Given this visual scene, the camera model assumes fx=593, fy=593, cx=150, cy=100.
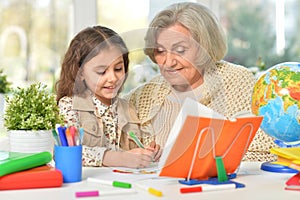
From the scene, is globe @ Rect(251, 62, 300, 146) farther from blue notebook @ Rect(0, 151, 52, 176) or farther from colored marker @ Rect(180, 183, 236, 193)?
blue notebook @ Rect(0, 151, 52, 176)

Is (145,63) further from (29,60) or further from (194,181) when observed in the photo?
(29,60)

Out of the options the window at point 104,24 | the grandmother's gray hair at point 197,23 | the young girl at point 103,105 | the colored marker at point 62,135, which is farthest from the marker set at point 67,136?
the window at point 104,24

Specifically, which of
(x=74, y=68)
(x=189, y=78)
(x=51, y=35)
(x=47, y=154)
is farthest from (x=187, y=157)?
(x=51, y=35)

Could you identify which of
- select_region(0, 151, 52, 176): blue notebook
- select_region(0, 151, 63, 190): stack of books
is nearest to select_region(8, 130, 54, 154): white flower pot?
select_region(0, 151, 52, 176): blue notebook

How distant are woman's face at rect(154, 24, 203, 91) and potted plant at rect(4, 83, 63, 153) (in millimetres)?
353

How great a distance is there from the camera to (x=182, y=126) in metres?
1.38

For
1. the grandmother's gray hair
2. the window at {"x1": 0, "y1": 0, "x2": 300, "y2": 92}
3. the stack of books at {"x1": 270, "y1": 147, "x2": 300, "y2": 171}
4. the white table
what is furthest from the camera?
the window at {"x1": 0, "y1": 0, "x2": 300, "y2": 92}

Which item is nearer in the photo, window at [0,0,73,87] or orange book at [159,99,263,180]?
orange book at [159,99,263,180]

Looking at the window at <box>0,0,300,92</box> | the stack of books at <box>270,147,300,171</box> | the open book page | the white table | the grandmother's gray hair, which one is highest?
the window at <box>0,0,300,92</box>

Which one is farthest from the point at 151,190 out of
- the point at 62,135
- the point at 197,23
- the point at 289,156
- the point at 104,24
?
the point at 104,24

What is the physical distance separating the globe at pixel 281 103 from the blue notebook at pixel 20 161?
2.01ft

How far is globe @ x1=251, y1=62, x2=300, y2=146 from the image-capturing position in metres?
1.65

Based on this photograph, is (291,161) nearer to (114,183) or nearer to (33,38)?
(114,183)

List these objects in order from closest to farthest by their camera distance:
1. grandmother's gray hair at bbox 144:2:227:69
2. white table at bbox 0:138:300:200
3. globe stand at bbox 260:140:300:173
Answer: white table at bbox 0:138:300:200 < globe stand at bbox 260:140:300:173 < grandmother's gray hair at bbox 144:2:227:69
